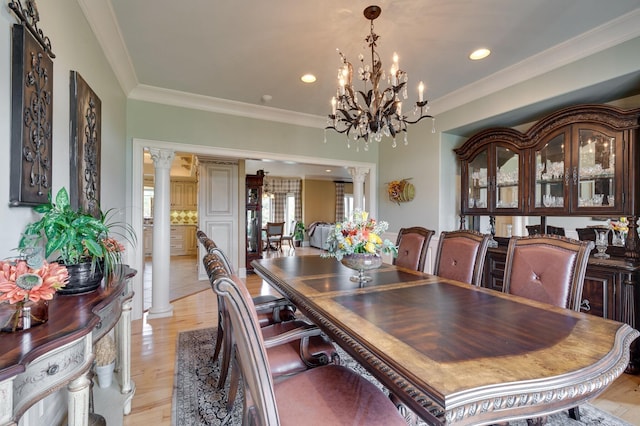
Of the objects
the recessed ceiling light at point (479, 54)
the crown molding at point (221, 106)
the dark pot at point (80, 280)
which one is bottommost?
the dark pot at point (80, 280)

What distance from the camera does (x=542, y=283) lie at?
5.62 feet

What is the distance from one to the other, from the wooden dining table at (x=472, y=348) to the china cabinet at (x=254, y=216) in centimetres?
441

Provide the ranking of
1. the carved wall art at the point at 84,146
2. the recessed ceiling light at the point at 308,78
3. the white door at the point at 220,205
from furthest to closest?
the white door at the point at 220,205 → the recessed ceiling light at the point at 308,78 → the carved wall art at the point at 84,146

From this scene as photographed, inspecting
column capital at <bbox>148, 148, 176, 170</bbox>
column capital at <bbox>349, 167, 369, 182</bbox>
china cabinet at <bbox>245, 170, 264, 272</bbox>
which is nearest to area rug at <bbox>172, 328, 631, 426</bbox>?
column capital at <bbox>148, 148, 176, 170</bbox>

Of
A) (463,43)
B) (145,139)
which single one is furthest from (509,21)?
(145,139)

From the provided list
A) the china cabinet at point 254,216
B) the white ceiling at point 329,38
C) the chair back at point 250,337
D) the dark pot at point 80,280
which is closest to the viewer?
the chair back at point 250,337

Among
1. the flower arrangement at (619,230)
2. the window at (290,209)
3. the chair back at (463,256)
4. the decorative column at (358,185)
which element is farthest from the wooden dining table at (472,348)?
the window at (290,209)

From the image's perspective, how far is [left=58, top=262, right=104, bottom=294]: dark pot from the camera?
4.02 feet

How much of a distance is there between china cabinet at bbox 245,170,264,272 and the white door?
1.21 ft

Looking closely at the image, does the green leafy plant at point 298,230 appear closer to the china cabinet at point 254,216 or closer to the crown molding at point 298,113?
the china cabinet at point 254,216

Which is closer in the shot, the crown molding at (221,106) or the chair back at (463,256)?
the chair back at (463,256)

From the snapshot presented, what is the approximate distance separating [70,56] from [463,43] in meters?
2.86

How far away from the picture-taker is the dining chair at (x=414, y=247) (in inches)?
101

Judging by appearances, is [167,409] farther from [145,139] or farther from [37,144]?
[145,139]
